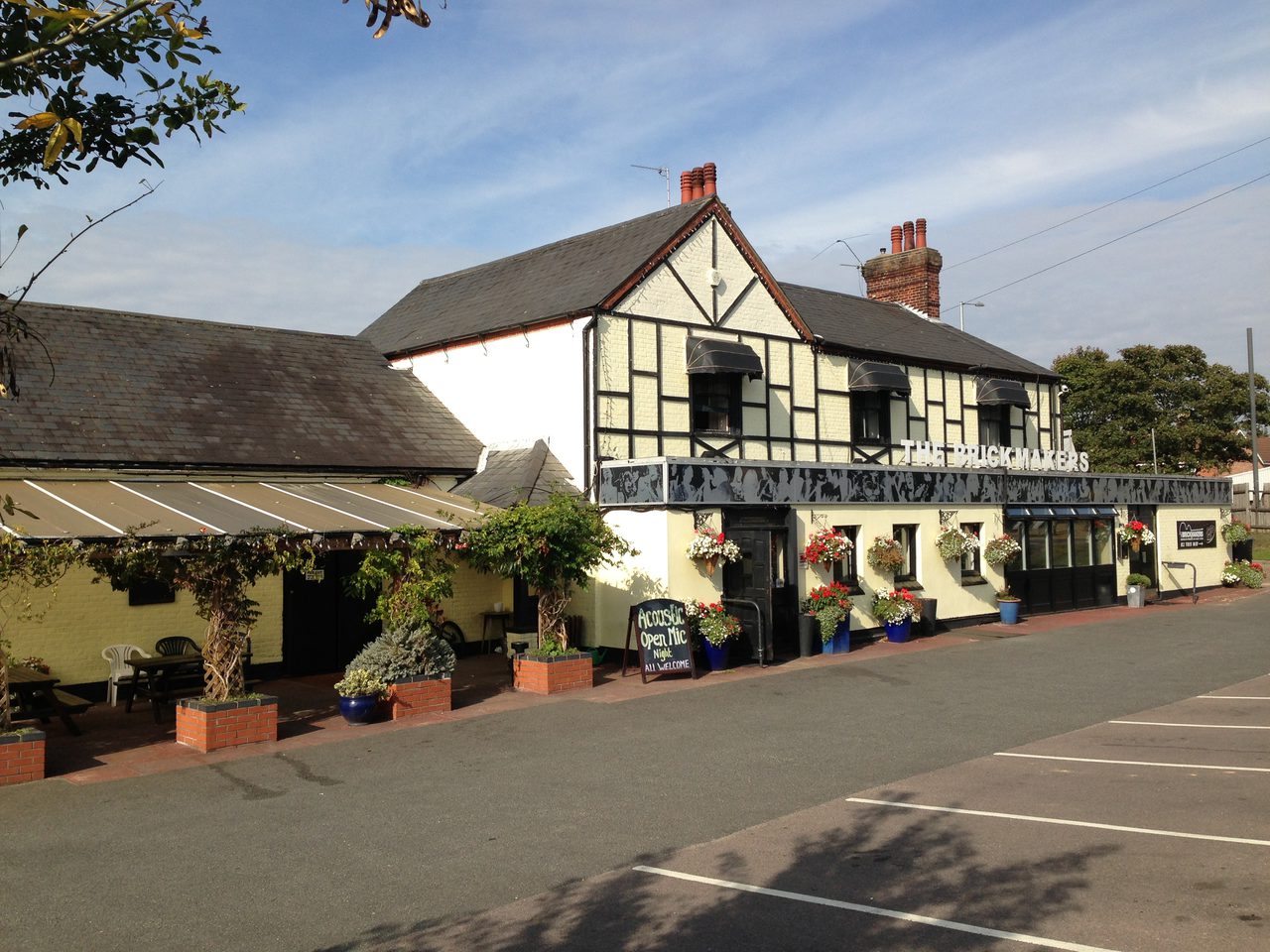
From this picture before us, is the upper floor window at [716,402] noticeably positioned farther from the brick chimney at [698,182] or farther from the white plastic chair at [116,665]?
the white plastic chair at [116,665]

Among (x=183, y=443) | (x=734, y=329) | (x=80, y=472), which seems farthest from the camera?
(x=734, y=329)

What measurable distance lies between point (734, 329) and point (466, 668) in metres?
7.61

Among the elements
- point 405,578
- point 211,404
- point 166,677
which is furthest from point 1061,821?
point 211,404

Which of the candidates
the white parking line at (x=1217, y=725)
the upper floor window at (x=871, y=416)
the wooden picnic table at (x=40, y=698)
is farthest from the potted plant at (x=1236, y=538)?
Answer: the wooden picnic table at (x=40, y=698)

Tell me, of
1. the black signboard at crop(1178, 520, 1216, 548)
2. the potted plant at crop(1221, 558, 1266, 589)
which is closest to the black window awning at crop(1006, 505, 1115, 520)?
the black signboard at crop(1178, 520, 1216, 548)

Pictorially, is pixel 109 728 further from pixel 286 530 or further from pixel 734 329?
pixel 734 329

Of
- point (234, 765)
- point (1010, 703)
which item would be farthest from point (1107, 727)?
point (234, 765)

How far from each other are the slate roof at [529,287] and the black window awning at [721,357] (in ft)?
5.69

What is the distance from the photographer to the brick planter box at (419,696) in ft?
39.3

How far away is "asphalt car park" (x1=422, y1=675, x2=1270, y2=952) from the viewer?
5297mm

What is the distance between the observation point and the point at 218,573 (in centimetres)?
1070

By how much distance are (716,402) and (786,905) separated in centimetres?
1332

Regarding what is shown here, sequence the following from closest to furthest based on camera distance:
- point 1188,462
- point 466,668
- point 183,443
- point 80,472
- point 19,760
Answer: point 19,760 < point 80,472 < point 183,443 < point 466,668 < point 1188,462

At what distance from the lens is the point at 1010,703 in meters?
12.2
